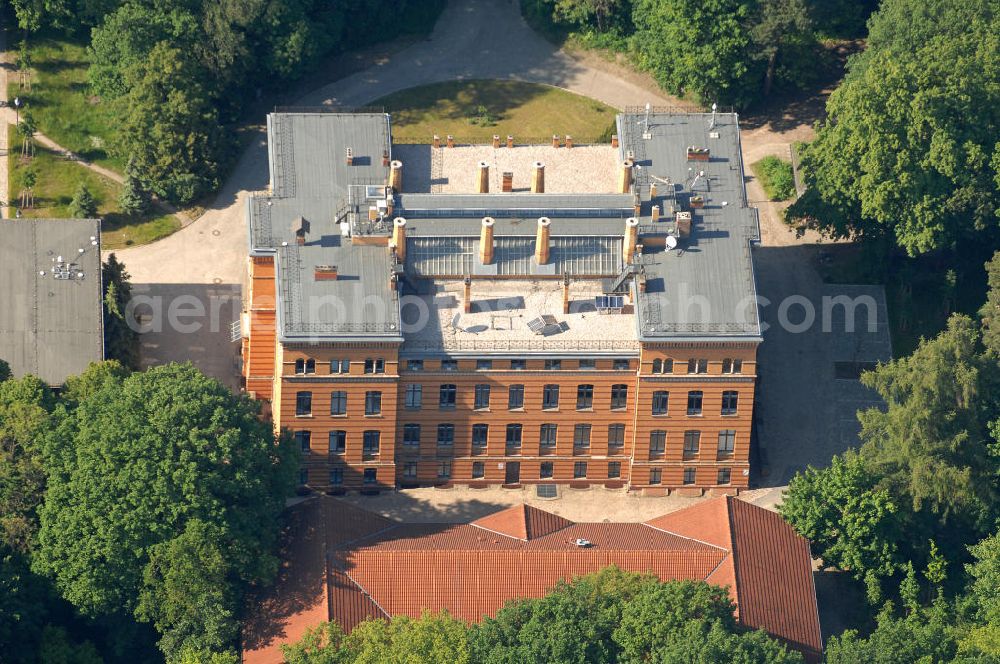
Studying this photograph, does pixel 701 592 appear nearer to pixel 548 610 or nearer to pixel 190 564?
pixel 548 610

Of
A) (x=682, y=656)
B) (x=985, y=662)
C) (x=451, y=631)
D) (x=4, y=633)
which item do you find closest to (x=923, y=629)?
(x=985, y=662)

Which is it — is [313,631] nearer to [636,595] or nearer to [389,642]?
[389,642]

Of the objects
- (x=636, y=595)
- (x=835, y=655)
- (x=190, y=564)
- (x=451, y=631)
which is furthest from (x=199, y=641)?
(x=835, y=655)

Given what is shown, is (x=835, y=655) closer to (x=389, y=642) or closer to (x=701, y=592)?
(x=701, y=592)

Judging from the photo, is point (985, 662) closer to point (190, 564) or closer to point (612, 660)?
point (612, 660)

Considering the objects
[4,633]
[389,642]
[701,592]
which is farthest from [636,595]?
[4,633]
